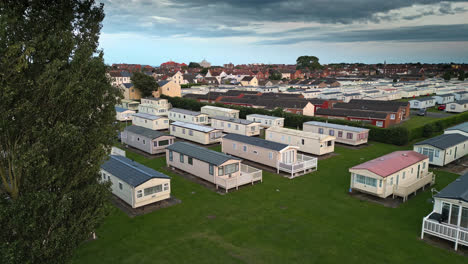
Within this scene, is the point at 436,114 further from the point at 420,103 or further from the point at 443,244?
the point at 443,244

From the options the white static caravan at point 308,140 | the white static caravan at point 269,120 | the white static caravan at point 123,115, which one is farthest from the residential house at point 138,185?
the white static caravan at point 123,115

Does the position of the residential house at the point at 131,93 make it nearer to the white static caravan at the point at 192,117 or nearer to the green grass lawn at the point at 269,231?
the white static caravan at the point at 192,117

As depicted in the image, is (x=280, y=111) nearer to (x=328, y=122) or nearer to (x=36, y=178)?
(x=328, y=122)

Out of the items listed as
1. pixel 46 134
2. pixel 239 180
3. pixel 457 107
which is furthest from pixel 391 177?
pixel 457 107

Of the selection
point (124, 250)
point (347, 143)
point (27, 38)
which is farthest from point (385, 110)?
point (27, 38)

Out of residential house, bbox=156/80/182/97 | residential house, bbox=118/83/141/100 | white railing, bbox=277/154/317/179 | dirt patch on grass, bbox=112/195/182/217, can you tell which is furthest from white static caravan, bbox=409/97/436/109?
dirt patch on grass, bbox=112/195/182/217

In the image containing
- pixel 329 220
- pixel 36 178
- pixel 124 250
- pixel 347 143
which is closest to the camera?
pixel 36 178
